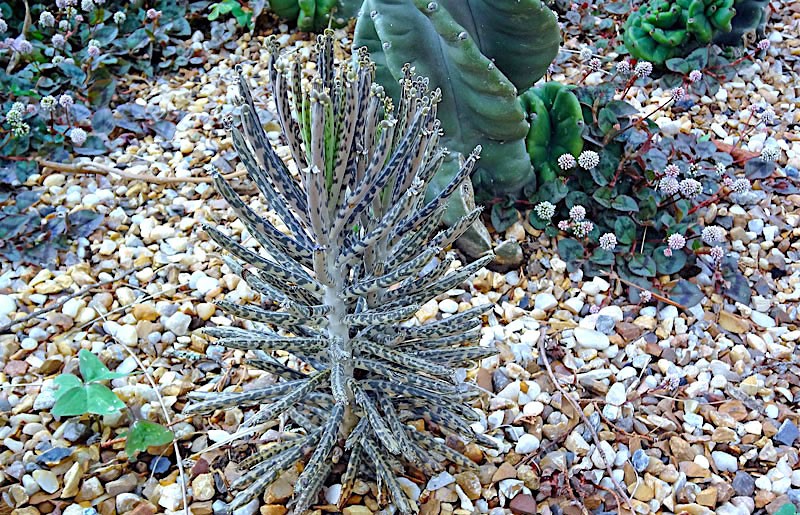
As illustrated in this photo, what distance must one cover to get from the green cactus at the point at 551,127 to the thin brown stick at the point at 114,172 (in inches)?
32.5

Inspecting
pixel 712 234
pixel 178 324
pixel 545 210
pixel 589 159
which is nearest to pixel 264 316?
pixel 178 324

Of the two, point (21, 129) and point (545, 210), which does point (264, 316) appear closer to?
point (545, 210)

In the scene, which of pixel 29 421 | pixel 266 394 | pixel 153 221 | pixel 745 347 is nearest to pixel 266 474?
pixel 266 394

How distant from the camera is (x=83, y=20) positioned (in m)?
2.76

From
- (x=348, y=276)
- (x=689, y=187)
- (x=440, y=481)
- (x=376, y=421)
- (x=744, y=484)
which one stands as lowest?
(x=744, y=484)

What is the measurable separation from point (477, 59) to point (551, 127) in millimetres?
417

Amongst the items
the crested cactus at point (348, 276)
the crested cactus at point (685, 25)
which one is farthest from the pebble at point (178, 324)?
the crested cactus at point (685, 25)

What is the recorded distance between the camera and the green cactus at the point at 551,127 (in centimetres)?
213

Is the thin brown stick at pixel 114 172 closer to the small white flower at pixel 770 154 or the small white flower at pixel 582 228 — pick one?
the small white flower at pixel 582 228

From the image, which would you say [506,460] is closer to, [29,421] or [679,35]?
[29,421]

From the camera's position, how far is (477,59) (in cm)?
187

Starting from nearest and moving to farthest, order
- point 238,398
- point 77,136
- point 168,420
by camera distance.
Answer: point 238,398 → point 168,420 → point 77,136

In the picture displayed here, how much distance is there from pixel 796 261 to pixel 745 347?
37 centimetres

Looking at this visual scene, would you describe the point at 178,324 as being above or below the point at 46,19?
below
